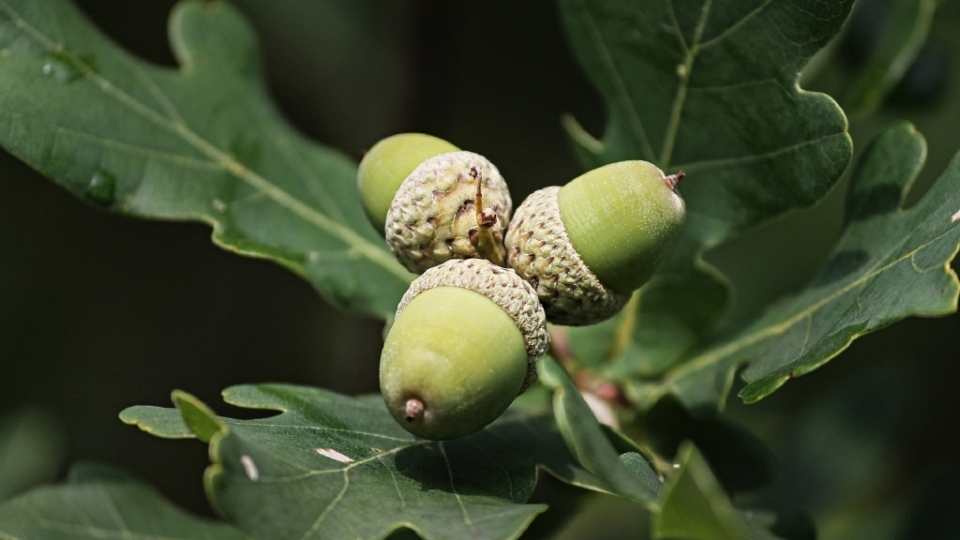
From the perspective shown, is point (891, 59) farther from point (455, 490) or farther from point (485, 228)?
point (455, 490)

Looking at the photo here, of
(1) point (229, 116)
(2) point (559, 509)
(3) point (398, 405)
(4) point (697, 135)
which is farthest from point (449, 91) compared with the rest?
(3) point (398, 405)

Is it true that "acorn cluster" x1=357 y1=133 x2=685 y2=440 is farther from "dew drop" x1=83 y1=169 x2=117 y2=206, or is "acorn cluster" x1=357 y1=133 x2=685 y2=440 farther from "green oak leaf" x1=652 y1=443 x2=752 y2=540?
"dew drop" x1=83 y1=169 x2=117 y2=206

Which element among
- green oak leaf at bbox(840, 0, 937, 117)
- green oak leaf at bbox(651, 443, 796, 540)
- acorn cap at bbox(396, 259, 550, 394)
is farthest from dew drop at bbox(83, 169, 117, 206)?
green oak leaf at bbox(840, 0, 937, 117)

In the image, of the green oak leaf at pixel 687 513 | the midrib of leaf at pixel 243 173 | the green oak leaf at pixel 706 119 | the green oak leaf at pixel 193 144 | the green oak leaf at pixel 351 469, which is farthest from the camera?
the midrib of leaf at pixel 243 173

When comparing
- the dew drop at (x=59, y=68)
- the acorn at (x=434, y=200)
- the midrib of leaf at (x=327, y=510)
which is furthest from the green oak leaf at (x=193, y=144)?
the midrib of leaf at (x=327, y=510)

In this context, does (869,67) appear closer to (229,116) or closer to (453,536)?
(229,116)

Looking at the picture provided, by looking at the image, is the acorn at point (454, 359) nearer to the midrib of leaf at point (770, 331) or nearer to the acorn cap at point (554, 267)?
the acorn cap at point (554, 267)
